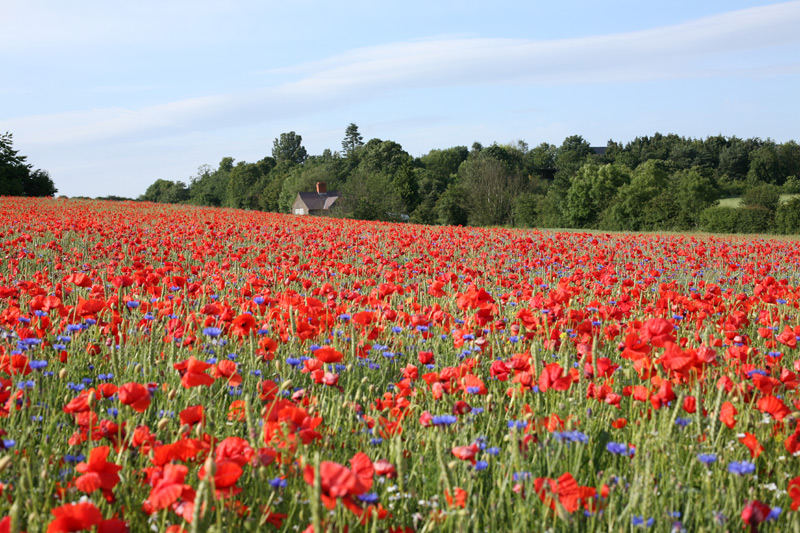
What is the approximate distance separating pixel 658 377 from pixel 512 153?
105133mm

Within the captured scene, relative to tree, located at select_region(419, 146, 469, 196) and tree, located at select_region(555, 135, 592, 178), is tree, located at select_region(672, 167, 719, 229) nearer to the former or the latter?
tree, located at select_region(555, 135, 592, 178)

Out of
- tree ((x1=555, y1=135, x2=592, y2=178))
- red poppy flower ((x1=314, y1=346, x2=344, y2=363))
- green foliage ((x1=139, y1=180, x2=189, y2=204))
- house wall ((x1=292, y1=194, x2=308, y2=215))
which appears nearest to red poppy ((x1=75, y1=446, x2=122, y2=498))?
red poppy flower ((x1=314, y1=346, x2=344, y2=363))

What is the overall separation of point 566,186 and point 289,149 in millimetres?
90235

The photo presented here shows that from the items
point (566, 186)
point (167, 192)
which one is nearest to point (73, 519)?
point (566, 186)

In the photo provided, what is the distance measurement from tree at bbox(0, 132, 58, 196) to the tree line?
82.0ft

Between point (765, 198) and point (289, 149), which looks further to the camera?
point (289, 149)

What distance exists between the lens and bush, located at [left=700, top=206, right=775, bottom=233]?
35219 mm

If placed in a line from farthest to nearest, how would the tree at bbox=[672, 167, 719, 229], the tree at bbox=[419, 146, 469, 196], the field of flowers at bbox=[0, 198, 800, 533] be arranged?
the tree at bbox=[419, 146, 469, 196]
the tree at bbox=[672, 167, 719, 229]
the field of flowers at bbox=[0, 198, 800, 533]

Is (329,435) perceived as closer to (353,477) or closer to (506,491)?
(506,491)

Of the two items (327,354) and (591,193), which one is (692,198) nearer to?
(591,193)

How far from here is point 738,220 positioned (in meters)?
36.1

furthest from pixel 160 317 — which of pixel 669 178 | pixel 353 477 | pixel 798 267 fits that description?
pixel 669 178

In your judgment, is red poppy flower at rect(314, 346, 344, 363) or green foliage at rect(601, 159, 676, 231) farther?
green foliage at rect(601, 159, 676, 231)

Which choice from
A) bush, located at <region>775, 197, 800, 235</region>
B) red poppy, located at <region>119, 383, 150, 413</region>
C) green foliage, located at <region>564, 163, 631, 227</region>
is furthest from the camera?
green foliage, located at <region>564, 163, 631, 227</region>
